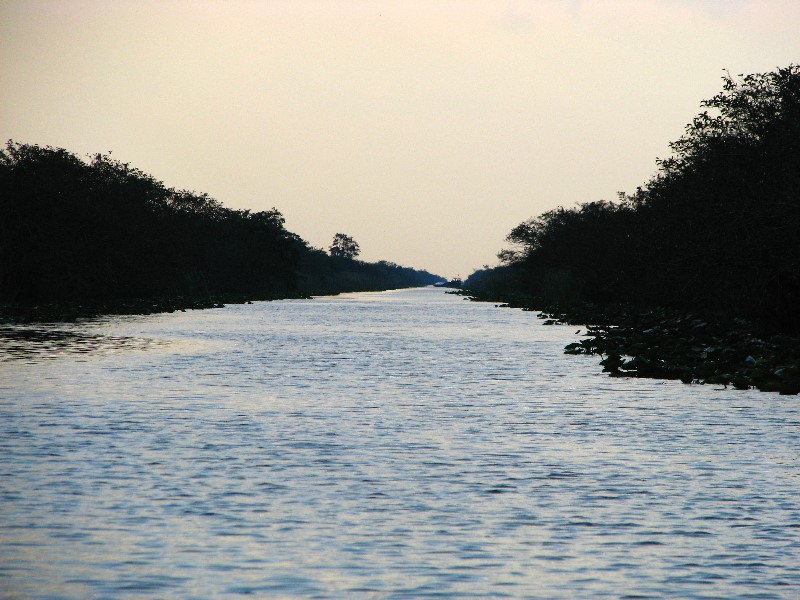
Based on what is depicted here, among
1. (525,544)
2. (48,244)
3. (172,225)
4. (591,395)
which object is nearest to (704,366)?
(591,395)

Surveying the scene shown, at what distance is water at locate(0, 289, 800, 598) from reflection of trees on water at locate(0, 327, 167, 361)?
8.80 m

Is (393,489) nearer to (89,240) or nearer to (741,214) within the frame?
(741,214)

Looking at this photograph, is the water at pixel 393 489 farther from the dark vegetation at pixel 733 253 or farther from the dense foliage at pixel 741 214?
the dense foliage at pixel 741 214

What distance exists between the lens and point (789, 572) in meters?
9.27

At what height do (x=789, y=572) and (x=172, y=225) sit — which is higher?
(x=172, y=225)

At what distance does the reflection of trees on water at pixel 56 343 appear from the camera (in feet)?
121

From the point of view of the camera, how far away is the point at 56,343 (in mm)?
42219

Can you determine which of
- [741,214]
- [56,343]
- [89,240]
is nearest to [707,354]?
[741,214]

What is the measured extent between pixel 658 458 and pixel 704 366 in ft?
51.0

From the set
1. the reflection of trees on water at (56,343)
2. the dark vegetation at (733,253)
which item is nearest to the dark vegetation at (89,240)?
the reflection of trees on water at (56,343)

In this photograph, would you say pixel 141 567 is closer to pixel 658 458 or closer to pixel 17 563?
pixel 17 563

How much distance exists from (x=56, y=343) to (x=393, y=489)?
32.0 meters

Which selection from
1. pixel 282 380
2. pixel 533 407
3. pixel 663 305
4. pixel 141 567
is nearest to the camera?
pixel 141 567

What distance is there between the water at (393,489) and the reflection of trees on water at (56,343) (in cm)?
880
